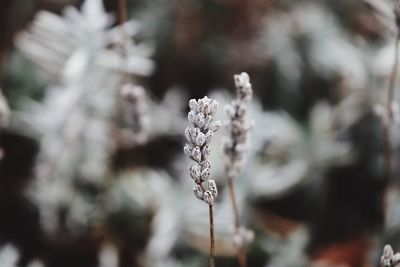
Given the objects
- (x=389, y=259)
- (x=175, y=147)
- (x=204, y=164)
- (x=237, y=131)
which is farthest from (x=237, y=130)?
(x=175, y=147)

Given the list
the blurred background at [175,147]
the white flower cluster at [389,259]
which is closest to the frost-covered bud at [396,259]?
the white flower cluster at [389,259]

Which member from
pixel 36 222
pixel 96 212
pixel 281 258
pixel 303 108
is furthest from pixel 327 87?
pixel 36 222

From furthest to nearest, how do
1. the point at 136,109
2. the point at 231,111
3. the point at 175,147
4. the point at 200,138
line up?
1. the point at 175,147
2. the point at 136,109
3. the point at 231,111
4. the point at 200,138

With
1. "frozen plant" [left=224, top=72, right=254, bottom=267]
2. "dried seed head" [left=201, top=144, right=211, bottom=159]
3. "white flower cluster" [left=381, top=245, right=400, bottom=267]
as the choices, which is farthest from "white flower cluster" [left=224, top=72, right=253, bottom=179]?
"white flower cluster" [left=381, top=245, right=400, bottom=267]

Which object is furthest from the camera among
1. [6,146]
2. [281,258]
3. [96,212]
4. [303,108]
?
[303,108]

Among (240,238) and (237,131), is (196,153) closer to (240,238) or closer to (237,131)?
(237,131)

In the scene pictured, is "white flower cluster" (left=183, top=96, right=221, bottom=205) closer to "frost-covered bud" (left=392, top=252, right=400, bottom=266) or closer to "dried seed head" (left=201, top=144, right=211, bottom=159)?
"dried seed head" (left=201, top=144, right=211, bottom=159)

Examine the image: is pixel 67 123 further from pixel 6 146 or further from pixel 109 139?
pixel 6 146
